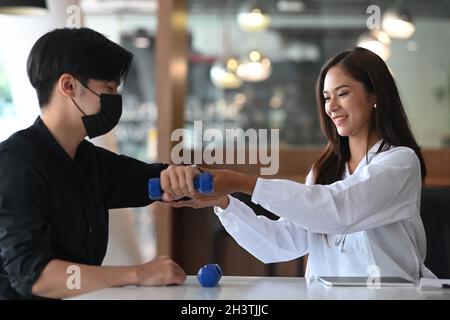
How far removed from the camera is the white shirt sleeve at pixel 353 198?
5.20ft

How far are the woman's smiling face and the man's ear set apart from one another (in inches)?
25.4

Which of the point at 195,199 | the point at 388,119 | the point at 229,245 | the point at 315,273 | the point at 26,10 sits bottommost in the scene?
the point at 229,245

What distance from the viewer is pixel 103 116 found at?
171cm

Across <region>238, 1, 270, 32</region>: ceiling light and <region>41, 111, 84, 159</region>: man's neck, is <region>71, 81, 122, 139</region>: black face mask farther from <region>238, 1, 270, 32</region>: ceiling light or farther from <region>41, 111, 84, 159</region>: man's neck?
<region>238, 1, 270, 32</region>: ceiling light

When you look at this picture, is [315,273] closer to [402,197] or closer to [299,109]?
[402,197]

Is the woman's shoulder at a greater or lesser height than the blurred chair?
greater

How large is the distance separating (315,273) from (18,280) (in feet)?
2.57

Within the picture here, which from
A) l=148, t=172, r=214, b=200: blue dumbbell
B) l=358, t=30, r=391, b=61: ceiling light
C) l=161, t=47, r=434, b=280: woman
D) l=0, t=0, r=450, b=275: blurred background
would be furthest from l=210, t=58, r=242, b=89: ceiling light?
l=148, t=172, r=214, b=200: blue dumbbell

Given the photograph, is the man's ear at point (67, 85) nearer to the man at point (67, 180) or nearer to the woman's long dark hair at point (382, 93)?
the man at point (67, 180)

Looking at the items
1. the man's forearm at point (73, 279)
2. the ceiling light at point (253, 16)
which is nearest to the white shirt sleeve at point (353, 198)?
the man's forearm at point (73, 279)

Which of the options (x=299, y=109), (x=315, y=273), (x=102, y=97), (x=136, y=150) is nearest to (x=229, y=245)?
(x=315, y=273)

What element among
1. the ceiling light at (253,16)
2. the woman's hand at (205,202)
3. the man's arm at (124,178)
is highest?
the ceiling light at (253,16)

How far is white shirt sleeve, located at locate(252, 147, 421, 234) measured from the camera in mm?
1586

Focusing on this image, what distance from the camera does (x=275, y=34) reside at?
8.98 metres
